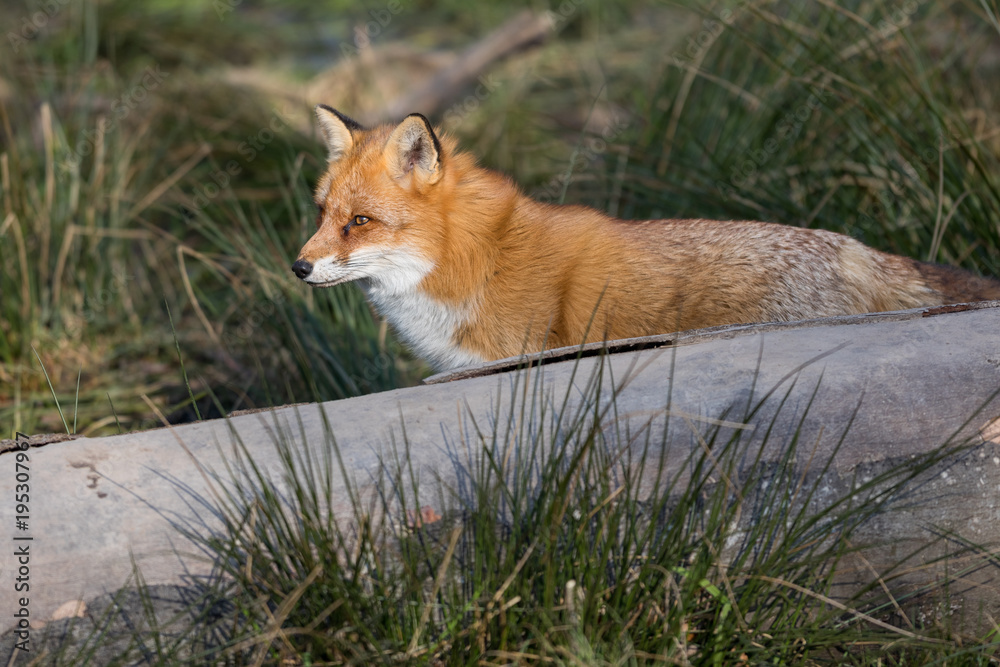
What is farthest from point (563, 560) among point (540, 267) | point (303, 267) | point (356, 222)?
point (356, 222)

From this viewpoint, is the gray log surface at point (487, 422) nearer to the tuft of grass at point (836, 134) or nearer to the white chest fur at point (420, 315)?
Result: the white chest fur at point (420, 315)

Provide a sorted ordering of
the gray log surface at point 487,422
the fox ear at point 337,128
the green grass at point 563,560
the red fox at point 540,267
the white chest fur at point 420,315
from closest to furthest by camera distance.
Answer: the green grass at point 563,560 < the gray log surface at point 487,422 < the red fox at point 540,267 < the white chest fur at point 420,315 < the fox ear at point 337,128

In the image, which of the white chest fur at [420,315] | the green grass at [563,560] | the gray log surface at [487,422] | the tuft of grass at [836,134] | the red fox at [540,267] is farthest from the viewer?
the tuft of grass at [836,134]

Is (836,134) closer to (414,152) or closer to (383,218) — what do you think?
(414,152)

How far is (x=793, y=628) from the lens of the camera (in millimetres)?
2463

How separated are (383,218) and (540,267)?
2.23 feet

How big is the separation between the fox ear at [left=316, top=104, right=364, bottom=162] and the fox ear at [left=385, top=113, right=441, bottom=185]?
1.15 ft

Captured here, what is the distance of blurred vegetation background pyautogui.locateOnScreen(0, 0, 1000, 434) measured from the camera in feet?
16.4

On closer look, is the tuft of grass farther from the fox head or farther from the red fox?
the fox head

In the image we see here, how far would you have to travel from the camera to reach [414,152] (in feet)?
12.4


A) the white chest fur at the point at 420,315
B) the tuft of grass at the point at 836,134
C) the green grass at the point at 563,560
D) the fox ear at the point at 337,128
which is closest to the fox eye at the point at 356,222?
the white chest fur at the point at 420,315

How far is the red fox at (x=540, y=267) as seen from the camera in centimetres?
361

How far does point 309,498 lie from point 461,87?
711 centimetres

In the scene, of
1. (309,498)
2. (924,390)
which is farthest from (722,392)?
(309,498)
